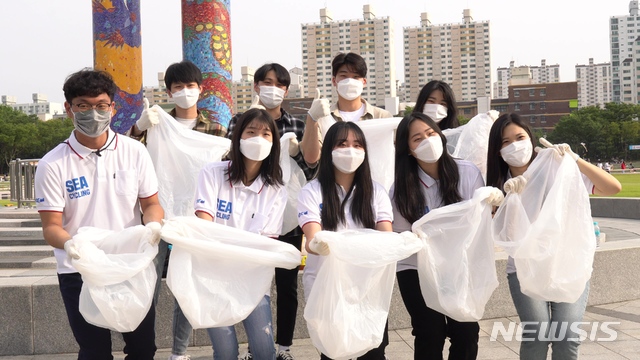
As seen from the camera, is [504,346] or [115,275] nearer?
[115,275]

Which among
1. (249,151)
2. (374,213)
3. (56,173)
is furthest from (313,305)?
(56,173)

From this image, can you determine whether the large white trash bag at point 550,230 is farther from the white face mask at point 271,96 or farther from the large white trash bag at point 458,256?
the white face mask at point 271,96

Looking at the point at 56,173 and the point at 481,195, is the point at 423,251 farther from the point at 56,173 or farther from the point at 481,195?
the point at 56,173

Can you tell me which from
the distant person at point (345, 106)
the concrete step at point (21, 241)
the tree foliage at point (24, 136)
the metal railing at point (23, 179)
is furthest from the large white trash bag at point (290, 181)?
the tree foliage at point (24, 136)

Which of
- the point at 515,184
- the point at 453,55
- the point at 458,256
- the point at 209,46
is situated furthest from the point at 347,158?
the point at 453,55

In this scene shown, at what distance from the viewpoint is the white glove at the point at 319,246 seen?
11.5 ft

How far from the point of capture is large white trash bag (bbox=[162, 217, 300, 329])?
357 centimetres

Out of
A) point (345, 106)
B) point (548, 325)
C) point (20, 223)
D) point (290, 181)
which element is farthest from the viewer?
point (20, 223)

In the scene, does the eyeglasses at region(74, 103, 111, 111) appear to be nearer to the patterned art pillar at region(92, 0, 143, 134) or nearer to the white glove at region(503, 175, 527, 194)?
the white glove at region(503, 175, 527, 194)

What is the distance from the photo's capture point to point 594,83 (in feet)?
604

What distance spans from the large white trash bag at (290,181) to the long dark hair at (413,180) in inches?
37.8

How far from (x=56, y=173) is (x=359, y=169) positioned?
160cm

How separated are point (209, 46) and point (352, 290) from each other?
7.86 m

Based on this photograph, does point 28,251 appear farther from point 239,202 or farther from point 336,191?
point 336,191
